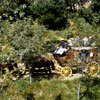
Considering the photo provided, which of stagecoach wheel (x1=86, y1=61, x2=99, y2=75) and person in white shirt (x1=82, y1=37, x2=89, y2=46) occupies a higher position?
person in white shirt (x1=82, y1=37, x2=89, y2=46)

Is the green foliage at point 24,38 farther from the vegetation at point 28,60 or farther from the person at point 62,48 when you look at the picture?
the person at point 62,48

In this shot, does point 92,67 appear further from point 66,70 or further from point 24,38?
point 24,38

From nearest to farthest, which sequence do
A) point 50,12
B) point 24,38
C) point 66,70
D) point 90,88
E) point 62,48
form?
1. point 24,38
2. point 90,88
3. point 66,70
4. point 62,48
5. point 50,12

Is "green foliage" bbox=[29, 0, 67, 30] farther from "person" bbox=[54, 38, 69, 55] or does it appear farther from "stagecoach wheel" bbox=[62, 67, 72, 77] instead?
"stagecoach wheel" bbox=[62, 67, 72, 77]

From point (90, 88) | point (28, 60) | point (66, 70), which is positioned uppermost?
point (28, 60)

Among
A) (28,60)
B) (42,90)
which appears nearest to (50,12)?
(28,60)

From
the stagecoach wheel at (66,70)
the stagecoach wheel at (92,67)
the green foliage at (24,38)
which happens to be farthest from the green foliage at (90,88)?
the green foliage at (24,38)

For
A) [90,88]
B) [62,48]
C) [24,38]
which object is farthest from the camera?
[62,48]

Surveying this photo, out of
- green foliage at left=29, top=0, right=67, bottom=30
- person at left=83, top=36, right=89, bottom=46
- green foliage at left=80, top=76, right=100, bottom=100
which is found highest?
green foliage at left=29, top=0, right=67, bottom=30

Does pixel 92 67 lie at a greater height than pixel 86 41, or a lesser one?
lesser

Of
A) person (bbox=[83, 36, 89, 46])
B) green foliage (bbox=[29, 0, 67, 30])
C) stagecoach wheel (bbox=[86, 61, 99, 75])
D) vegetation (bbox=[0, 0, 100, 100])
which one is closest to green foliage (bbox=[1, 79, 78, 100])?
vegetation (bbox=[0, 0, 100, 100])

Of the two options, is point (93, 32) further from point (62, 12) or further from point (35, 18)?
point (35, 18)

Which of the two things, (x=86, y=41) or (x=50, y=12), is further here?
(x=50, y=12)

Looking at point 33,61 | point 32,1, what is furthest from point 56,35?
point 33,61
